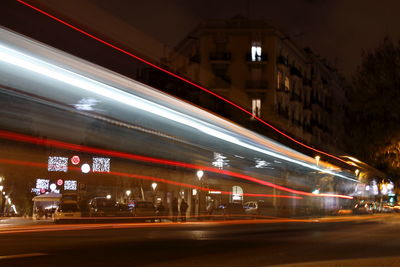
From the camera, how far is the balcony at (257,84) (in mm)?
60031

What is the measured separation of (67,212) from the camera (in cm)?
2069

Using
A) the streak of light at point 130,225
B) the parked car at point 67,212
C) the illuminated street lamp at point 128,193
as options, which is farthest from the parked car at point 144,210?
the parked car at point 67,212

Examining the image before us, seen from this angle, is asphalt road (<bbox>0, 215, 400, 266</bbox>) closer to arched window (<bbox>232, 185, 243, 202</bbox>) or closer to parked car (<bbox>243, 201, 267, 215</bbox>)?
arched window (<bbox>232, 185, 243, 202</bbox>)

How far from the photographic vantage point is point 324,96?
266ft

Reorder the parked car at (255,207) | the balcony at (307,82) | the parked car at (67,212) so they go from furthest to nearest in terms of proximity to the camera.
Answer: the balcony at (307,82) → the parked car at (255,207) → the parked car at (67,212)

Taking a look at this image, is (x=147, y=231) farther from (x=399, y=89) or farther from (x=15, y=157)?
(x=399, y=89)

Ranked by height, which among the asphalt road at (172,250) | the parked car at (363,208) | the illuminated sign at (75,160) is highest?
the illuminated sign at (75,160)

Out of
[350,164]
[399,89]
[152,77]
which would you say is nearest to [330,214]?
[350,164]

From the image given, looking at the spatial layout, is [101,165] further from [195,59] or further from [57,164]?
[195,59]

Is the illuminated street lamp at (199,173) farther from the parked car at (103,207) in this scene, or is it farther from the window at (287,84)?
the window at (287,84)

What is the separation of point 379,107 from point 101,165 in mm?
21593

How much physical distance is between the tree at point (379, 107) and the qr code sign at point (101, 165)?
2071 cm

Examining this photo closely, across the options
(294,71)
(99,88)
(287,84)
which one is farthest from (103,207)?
(294,71)

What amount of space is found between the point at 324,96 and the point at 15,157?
73835 millimetres
